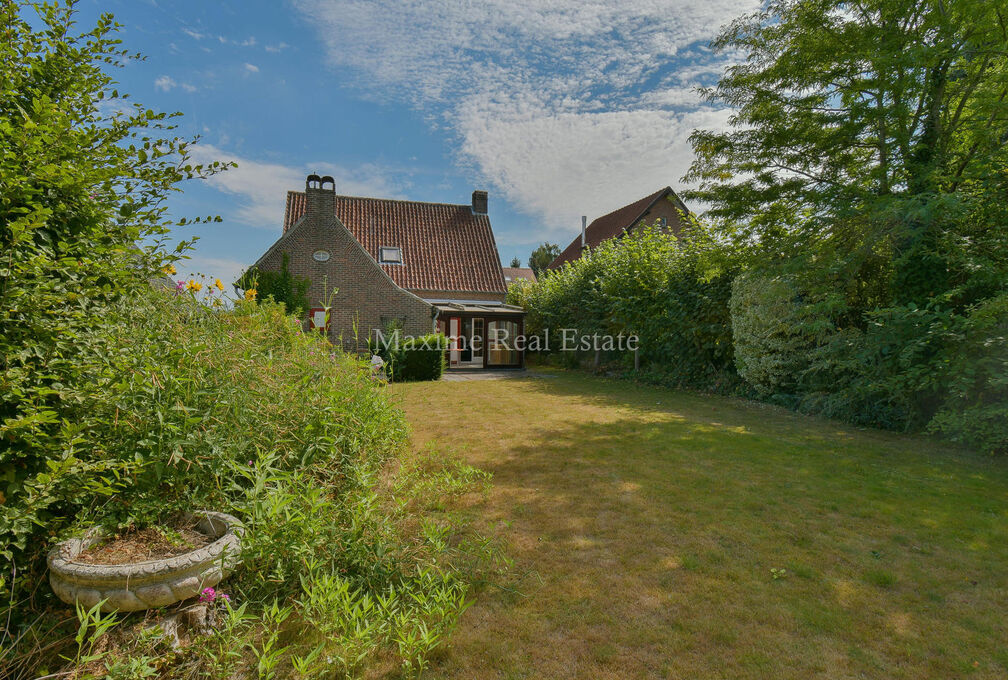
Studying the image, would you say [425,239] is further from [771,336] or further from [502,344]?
[771,336]

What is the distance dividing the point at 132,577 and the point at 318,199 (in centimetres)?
1693

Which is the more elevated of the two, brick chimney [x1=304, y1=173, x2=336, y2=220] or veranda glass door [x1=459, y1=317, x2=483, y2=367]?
brick chimney [x1=304, y1=173, x2=336, y2=220]

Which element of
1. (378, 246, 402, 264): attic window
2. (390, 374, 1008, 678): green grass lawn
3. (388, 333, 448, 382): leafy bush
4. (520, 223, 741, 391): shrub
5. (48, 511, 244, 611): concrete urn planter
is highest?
(378, 246, 402, 264): attic window

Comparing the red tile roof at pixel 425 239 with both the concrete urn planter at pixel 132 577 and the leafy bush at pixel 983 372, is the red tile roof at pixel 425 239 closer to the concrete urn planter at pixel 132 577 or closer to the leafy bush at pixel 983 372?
the leafy bush at pixel 983 372

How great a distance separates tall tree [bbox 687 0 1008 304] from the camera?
7113mm

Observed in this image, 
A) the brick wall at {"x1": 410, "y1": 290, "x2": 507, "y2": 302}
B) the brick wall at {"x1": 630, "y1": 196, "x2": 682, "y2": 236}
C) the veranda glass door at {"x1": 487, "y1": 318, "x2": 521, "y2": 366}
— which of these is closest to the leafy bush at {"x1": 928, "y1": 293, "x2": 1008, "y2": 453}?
the veranda glass door at {"x1": 487, "y1": 318, "x2": 521, "y2": 366}

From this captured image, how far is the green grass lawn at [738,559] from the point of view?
254 centimetres

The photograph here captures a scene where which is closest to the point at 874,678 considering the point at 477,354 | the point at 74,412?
the point at 74,412

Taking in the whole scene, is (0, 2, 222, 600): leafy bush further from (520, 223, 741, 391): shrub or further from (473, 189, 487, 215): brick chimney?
(473, 189, 487, 215): brick chimney

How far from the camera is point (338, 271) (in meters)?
17.2

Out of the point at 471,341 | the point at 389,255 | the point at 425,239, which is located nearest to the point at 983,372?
the point at 471,341

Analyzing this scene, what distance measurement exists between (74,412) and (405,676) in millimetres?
2175

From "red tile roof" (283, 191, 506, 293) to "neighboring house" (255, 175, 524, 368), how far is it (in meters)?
0.05

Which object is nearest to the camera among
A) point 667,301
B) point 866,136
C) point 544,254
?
point 866,136
